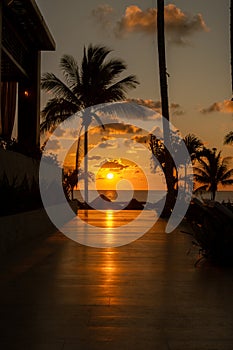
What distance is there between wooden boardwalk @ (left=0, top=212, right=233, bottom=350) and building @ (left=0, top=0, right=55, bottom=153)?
9.01 metres

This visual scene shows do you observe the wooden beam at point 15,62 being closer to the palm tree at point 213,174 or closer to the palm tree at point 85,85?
the palm tree at point 85,85

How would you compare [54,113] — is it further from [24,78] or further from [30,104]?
[24,78]

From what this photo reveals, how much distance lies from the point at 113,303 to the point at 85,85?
23.6 m

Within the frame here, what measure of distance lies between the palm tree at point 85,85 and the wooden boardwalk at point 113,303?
19.2m

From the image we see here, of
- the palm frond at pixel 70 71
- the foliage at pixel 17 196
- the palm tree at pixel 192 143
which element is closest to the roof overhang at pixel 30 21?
the foliage at pixel 17 196

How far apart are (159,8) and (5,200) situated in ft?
35.9

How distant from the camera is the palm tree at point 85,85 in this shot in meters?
27.1

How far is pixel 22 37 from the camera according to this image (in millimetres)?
16594

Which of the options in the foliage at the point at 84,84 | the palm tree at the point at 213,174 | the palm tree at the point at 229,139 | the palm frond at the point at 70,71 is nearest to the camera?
the foliage at the point at 84,84

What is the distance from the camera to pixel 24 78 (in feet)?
56.7

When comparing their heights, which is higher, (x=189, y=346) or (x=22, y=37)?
(x=22, y=37)

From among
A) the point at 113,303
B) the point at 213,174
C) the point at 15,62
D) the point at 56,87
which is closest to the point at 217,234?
the point at 113,303

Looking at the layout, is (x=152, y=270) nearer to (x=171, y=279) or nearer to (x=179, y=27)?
(x=171, y=279)

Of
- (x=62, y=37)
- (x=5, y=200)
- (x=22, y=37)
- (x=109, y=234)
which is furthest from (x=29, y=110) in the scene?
(x=5, y=200)
